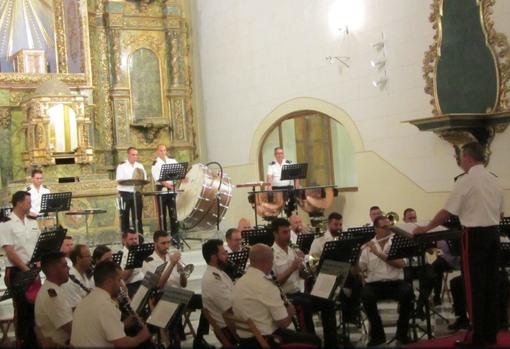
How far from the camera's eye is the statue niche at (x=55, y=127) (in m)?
16.1

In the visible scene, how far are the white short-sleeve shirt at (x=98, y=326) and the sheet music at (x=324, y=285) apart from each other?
2.34 meters

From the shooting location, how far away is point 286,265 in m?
8.70

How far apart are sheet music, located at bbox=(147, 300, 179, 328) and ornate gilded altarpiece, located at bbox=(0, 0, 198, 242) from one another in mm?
8718

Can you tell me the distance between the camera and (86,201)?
613 inches

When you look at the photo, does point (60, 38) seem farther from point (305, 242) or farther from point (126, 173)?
point (305, 242)

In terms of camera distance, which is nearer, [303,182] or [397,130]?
[397,130]

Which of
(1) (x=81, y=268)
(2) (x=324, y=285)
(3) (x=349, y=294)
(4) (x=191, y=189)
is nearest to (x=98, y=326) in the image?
(1) (x=81, y=268)

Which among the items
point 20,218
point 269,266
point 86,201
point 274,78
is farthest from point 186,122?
point 269,266

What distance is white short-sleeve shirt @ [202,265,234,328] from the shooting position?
7461 mm

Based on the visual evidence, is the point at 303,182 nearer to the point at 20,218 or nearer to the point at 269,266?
the point at 20,218

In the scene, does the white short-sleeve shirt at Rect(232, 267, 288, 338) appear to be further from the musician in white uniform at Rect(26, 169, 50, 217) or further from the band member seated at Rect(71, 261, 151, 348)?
the musician in white uniform at Rect(26, 169, 50, 217)

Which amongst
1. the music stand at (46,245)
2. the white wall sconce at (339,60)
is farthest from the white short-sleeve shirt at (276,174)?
the music stand at (46,245)

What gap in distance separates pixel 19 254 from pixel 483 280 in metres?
4.87

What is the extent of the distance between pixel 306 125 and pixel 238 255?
8224mm
